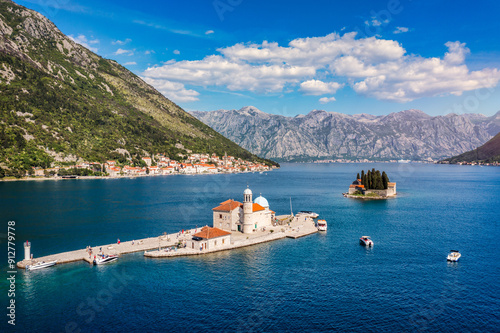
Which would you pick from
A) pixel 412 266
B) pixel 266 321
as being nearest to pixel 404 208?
pixel 412 266

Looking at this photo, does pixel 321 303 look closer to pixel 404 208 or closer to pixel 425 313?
pixel 425 313

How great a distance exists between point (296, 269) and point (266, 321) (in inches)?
659

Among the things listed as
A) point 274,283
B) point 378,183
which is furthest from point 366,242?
point 378,183

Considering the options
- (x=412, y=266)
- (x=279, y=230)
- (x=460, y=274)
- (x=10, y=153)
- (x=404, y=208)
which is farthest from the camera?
(x=10, y=153)

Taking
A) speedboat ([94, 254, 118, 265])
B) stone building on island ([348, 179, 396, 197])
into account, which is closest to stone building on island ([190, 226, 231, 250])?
speedboat ([94, 254, 118, 265])

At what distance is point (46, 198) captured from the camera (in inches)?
4483

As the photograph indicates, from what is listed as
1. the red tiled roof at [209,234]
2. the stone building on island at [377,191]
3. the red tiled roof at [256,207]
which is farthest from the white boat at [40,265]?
the stone building on island at [377,191]

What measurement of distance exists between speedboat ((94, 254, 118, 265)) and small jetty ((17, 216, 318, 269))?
1427mm

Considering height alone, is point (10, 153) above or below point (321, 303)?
above

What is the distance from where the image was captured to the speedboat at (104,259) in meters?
52.3

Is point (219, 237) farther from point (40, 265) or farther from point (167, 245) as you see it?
point (40, 265)

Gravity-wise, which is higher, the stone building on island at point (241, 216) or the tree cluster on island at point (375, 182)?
the tree cluster on island at point (375, 182)

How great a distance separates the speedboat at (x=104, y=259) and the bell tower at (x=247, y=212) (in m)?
27.6

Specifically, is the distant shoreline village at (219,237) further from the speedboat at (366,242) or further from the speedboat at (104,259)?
the speedboat at (366,242)
